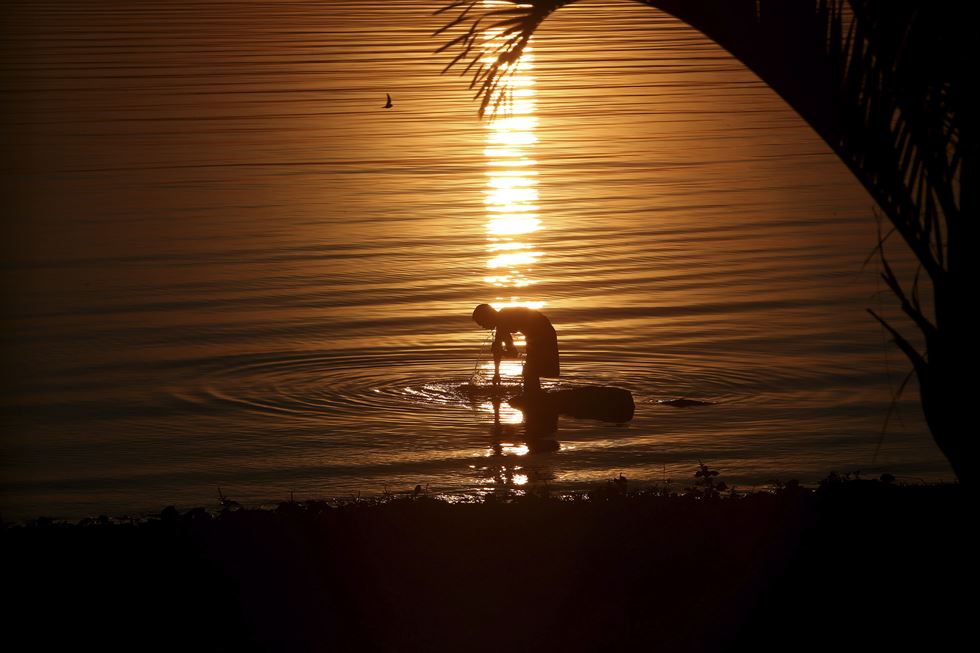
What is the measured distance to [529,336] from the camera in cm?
1090

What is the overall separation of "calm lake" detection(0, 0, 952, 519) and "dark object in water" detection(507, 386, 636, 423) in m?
0.14

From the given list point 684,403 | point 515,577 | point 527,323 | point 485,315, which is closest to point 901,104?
point 515,577

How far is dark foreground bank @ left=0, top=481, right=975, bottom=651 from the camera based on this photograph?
604 centimetres

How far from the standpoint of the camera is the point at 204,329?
13695mm

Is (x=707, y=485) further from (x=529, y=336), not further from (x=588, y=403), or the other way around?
(x=529, y=336)

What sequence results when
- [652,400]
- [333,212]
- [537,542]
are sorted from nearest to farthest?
[537,542] → [652,400] → [333,212]

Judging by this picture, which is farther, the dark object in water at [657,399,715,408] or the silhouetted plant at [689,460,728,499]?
the dark object in water at [657,399,715,408]

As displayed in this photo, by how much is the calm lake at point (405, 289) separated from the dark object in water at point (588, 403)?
14 centimetres

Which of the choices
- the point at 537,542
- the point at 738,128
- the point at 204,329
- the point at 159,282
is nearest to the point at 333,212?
the point at 159,282

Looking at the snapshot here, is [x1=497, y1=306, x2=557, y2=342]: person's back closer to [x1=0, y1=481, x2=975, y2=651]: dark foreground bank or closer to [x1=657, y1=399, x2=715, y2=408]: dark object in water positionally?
[x1=657, y1=399, x2=715, y2=408]: dark object in water

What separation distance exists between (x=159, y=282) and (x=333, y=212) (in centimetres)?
431

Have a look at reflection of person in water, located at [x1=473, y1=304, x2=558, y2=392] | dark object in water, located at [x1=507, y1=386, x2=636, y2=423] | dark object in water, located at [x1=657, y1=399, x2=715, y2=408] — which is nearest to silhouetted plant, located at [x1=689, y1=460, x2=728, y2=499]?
dark object in water, located at [x1=507, y1=386, x2=636, y2=423]

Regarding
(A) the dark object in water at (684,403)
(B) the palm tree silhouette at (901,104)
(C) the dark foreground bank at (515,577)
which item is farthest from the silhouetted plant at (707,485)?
(B) the palm tree silhouette at (901,104)

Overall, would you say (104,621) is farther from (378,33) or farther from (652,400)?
(378,33)
